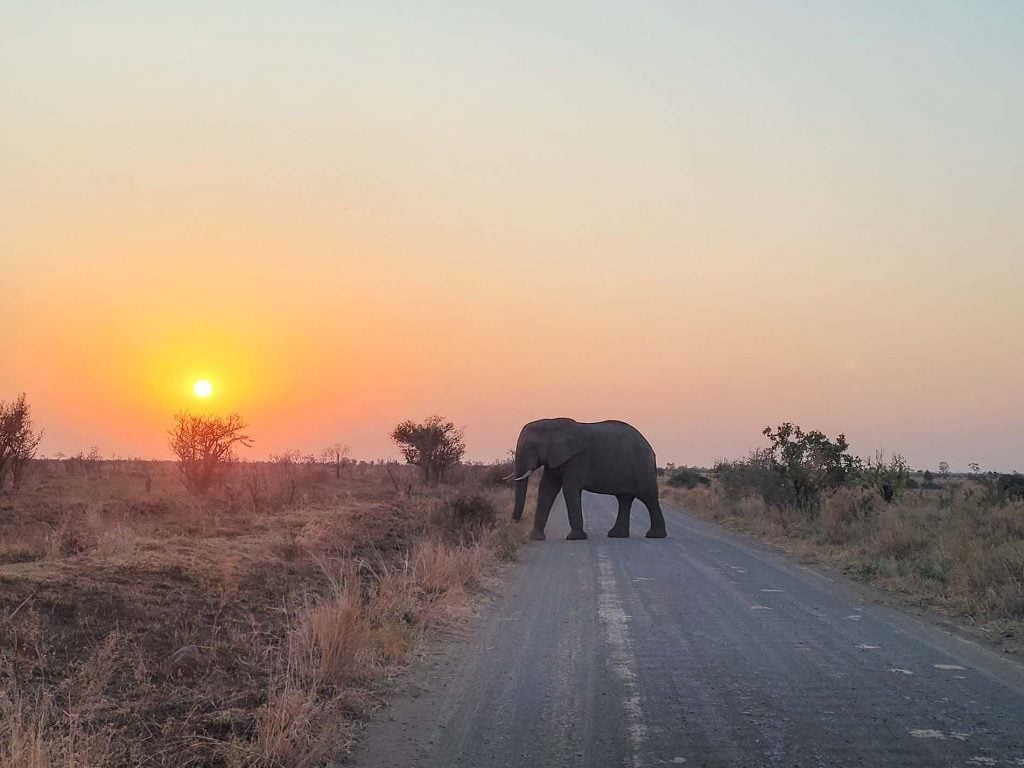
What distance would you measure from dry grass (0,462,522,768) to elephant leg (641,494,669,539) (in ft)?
24.7

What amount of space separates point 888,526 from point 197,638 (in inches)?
585

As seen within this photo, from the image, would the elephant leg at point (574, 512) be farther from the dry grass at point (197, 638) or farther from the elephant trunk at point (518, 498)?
the dry grass at point (197, 638)

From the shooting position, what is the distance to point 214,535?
1677 cm

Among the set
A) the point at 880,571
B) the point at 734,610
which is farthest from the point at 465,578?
the point at 880,571

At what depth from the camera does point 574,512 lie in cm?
2342

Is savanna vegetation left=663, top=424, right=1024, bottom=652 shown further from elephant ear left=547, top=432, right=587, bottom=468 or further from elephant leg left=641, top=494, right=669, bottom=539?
elephant ear left=547, top=432, right=587, bottom=468

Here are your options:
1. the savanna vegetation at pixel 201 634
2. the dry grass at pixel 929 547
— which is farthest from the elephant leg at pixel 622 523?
the savanna vegetation at pixel 201 634

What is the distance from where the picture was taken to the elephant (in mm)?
24173

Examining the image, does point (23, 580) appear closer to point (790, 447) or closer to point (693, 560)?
point (693, 560)

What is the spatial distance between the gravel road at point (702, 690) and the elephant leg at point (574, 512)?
996 cm

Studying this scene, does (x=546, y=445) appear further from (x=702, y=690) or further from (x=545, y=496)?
(x=702, y=690)

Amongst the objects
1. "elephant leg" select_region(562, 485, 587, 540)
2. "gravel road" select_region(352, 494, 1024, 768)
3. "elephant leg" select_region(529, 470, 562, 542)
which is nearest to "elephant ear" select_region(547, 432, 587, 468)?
"elephant leg" select_region(529, 470, 562, 542)

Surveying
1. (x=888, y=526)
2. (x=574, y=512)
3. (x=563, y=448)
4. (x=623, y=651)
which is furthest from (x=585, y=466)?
(x=623, y=651)

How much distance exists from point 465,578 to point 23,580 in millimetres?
6130
